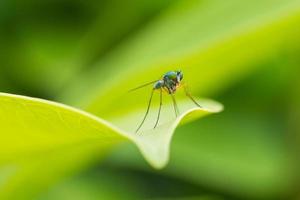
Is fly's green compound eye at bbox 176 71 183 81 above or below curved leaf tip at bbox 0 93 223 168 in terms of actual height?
above

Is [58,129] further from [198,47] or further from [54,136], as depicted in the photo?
[198,47]

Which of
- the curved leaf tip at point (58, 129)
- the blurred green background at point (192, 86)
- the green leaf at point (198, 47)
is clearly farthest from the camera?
the blurred green background at point (192, 86)

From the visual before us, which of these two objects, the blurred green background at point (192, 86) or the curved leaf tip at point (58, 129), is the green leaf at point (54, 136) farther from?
the blurred green background at point (192, 86)

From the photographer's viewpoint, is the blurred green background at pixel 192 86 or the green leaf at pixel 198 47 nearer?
the green leaf at pixel 198 47

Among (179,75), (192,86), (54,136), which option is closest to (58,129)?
(54,136)

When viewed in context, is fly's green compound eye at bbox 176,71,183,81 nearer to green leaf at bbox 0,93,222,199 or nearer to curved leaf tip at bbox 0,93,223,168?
green leaf at bbox 0,93,222,199

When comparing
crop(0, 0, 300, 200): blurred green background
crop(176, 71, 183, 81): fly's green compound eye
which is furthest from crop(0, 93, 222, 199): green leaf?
crop(0, 0, 300, 200): blurred green background

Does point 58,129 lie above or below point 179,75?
below

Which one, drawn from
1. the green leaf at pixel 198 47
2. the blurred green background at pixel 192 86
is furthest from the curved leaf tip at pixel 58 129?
the blurred green background at pixel 192 86

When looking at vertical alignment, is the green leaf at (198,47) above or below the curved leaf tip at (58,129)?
above
